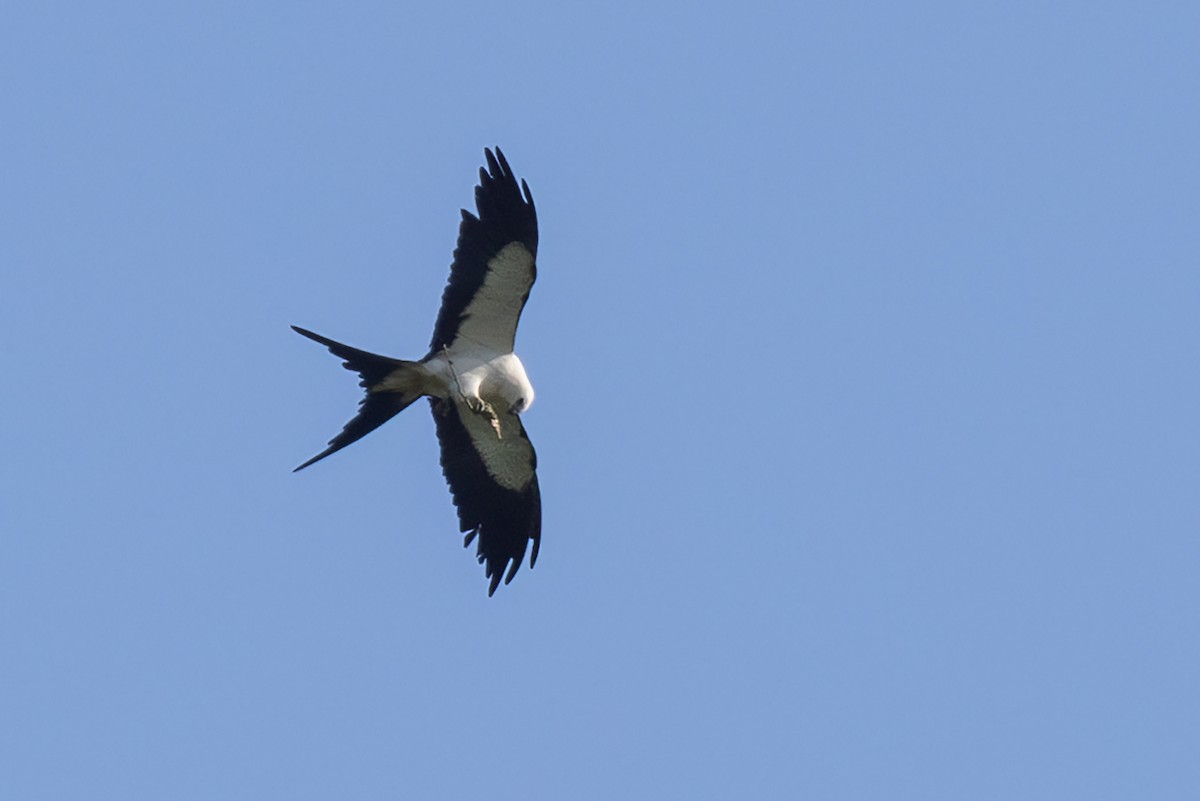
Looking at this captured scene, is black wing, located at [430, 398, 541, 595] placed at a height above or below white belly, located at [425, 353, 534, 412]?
below

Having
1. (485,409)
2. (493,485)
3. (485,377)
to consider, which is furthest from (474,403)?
(493,485)

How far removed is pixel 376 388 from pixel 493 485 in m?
1.62

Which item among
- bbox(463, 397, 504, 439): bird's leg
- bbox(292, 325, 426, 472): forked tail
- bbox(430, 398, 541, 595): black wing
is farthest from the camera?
bbox(430, 398, 541, 595): black wing

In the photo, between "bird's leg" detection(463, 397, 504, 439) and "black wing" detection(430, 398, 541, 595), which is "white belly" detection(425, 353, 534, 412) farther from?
"black wing" detection(430, 398, 541, 595)

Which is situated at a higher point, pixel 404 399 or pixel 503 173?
pixel 503 173

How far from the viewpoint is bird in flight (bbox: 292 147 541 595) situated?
45.8ft

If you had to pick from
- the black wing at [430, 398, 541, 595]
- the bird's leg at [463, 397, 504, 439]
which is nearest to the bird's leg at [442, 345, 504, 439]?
the bird's leg at [463, 397, 504, 439]

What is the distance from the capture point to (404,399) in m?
14.3

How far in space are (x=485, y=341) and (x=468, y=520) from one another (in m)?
1.57

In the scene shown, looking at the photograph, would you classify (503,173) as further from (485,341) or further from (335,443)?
(335,443)

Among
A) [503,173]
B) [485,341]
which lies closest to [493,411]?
[485,341]

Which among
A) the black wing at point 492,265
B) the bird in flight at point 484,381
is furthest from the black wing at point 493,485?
the black wing at point 492,265

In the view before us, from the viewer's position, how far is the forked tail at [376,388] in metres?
13.7

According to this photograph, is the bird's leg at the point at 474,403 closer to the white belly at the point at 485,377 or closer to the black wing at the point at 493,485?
the white belly at the point at 485,377
